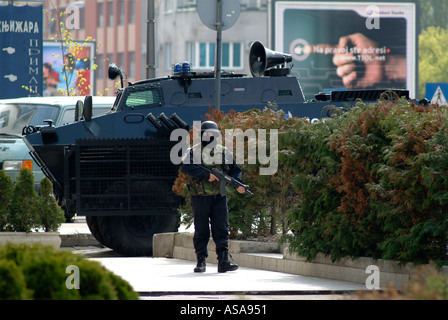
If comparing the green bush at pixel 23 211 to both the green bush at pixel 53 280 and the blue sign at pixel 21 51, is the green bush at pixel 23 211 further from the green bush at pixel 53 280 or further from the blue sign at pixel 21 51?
the blue sign at pixel 21 51

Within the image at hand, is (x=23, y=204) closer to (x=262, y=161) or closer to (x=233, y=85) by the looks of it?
(x=262, y=161)

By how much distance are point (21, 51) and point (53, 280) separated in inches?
827

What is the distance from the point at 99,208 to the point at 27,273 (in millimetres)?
8582

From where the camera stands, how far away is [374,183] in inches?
394

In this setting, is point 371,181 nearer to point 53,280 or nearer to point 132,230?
point 132,230

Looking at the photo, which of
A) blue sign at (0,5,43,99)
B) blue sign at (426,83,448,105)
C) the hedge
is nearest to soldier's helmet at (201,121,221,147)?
the hedge

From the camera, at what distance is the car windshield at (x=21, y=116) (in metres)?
17.9

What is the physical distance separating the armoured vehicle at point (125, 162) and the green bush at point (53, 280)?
7997 millimetres

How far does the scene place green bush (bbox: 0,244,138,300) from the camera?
512 centimetres

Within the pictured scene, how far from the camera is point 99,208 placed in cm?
1380

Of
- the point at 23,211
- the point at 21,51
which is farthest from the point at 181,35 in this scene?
the point at 23,211

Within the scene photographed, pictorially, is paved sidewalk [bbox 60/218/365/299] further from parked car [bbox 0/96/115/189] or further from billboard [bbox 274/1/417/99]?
billboard [bbox 274/1/417/99]

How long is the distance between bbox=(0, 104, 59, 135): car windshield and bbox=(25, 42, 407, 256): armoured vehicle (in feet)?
9.07
